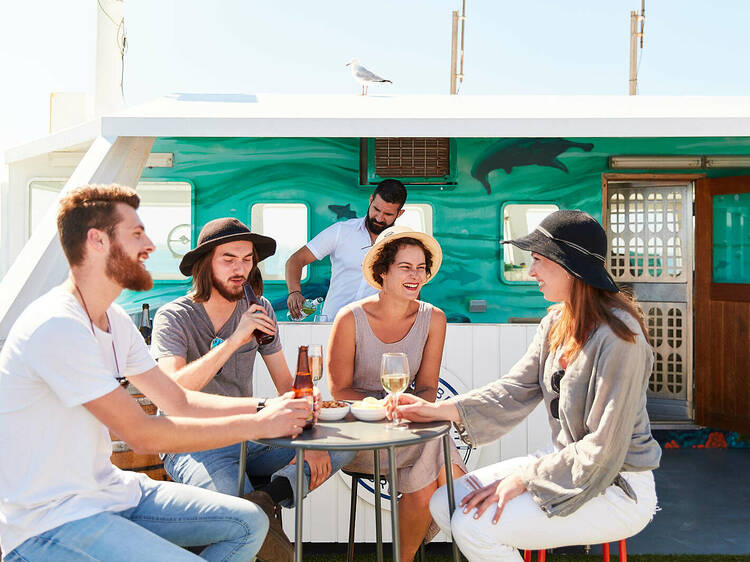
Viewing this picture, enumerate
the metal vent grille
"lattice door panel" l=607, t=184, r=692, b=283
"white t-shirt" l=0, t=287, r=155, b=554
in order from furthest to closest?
"lattice door panel" l=607, t=184, r=692, b=283, the metal vent grille, "white t-shirt" l=0, t=287, r=155, b=554

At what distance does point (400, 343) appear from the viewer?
10.2ft

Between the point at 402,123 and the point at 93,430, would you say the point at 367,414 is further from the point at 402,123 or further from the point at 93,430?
the point at 402,123

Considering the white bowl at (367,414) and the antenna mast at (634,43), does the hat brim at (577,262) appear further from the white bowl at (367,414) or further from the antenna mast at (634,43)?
the antenna mast at (634,43)

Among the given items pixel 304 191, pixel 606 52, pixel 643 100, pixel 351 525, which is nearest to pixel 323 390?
pixel 351 525

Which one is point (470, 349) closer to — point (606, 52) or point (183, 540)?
point (183, 540)

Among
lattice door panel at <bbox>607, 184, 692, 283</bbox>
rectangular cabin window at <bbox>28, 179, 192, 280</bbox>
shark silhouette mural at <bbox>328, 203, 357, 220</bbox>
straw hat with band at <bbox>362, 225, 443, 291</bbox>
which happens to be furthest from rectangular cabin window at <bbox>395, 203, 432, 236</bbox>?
straw hat with band at <bbox>362, 225, 443, 291</bbox>

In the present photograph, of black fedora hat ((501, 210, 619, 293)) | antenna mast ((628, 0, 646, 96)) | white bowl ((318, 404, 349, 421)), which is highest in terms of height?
antenna mast ((628, 0, 646, 96))

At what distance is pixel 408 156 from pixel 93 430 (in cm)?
476

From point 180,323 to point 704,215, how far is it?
5.47 metres

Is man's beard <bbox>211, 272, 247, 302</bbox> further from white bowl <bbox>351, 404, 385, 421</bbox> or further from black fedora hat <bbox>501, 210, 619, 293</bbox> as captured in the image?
black fedora hat <bbox>501, 210, 619, 293</bbox>

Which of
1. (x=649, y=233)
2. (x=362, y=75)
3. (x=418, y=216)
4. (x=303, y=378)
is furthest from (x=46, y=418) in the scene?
(x=649, y=233)

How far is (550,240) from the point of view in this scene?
2.38 metres

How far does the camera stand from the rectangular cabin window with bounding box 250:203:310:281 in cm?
632

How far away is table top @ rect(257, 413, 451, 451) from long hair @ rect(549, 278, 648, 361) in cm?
52
